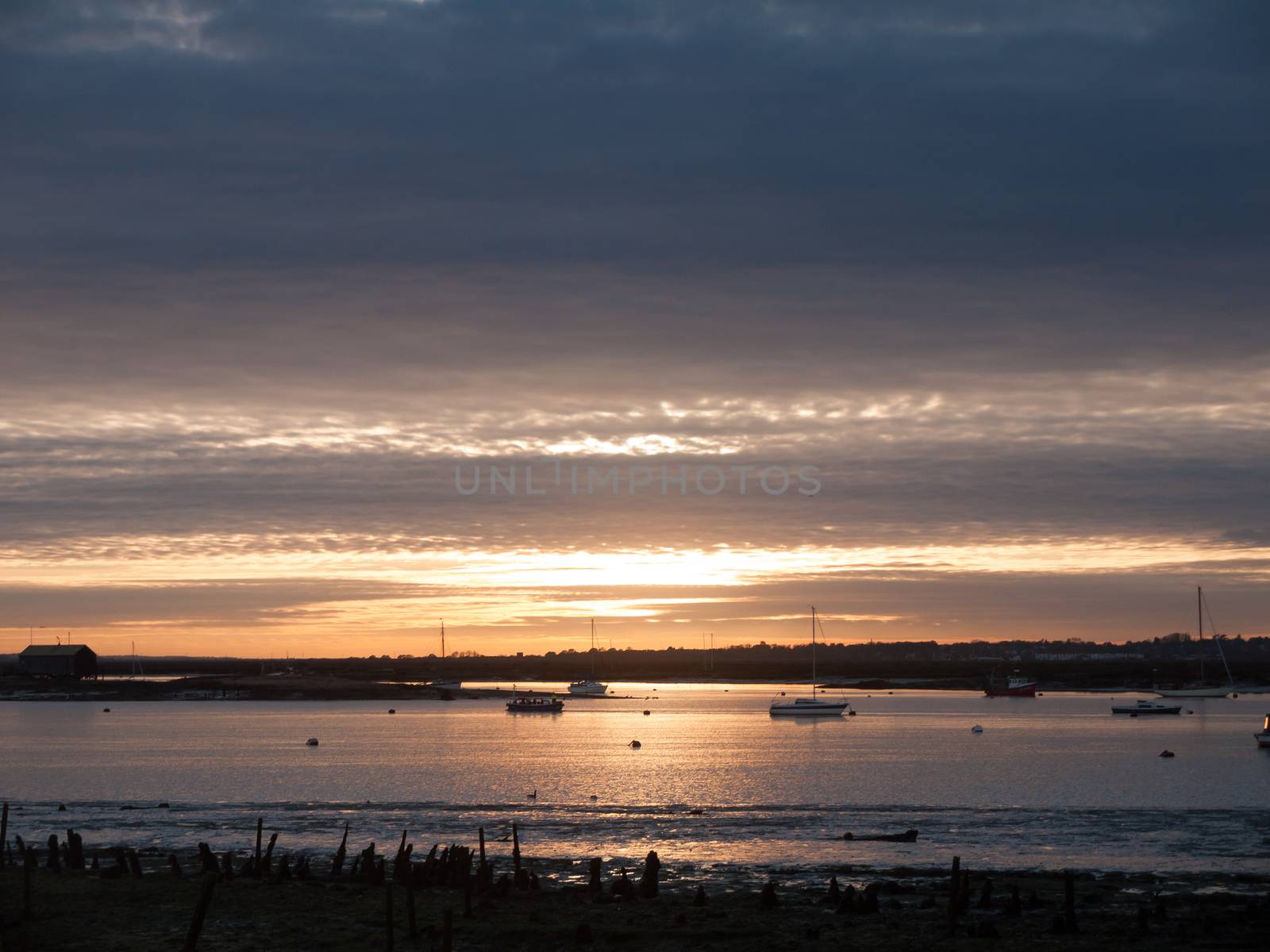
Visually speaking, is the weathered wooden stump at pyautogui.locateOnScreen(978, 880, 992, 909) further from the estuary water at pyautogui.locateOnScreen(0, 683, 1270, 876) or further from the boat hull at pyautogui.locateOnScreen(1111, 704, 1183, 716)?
the boat hull at pyautogui.locateOnScreen(1111, 704, 1183, 716)

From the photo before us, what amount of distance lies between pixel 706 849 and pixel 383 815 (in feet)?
65.3

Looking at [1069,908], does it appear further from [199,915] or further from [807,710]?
[807,710]

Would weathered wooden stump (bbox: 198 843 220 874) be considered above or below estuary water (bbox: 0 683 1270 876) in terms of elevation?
above

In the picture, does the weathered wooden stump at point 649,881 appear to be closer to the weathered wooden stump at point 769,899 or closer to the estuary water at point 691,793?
the weathered wooden stump at point 769,899

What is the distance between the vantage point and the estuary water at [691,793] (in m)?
57.0

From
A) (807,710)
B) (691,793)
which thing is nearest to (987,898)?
(691,793)

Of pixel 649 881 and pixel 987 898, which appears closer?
pixel 987 898

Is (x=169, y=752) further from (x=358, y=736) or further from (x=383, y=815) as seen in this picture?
(x=383, y=815)

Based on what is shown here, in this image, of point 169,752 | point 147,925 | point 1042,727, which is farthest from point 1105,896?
point 1042,727

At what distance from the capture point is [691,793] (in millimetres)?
86125

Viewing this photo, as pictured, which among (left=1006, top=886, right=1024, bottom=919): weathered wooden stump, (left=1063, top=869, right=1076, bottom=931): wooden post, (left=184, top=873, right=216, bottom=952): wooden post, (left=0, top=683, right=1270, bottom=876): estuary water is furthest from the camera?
(left=0, top=683, right=1270, bottom=876): estuary water

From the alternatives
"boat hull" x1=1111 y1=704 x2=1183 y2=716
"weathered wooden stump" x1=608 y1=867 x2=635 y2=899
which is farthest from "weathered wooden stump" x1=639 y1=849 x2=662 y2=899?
"boat hull" x1=1111 y1=704 x2=1183 y2=716

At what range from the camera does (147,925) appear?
38.4 m

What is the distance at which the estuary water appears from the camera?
187 ft
